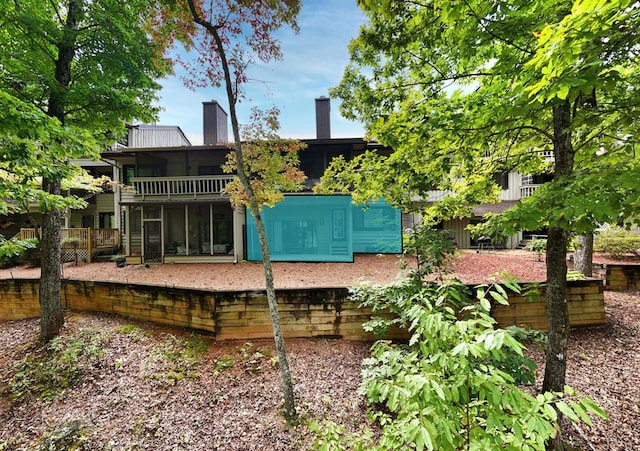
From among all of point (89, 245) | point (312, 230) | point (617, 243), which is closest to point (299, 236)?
point (312, 230)

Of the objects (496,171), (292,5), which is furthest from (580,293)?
(292,5)

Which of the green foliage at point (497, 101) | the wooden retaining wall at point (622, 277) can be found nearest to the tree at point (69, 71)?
the green foliage at point (497, 101)

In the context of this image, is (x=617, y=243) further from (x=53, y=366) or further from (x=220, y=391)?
(x=53, y=366)

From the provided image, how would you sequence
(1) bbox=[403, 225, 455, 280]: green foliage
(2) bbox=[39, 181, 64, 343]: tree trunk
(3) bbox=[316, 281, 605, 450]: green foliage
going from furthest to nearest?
(2) bbox=[39, 181, 64, 343]: tree trunk
(1) bbox=[403, 225, 455, 280]: green foliage
(3) bbox=[316, 281, 605, 450]: green foliage

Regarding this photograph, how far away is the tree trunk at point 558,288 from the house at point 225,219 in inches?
299

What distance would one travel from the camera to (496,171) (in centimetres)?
358

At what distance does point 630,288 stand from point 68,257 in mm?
19215

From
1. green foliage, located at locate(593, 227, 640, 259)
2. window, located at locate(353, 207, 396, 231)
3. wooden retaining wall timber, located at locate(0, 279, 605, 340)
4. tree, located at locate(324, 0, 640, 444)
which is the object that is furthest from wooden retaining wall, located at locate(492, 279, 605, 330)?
window, located at locate(353, 207, 396, 231)

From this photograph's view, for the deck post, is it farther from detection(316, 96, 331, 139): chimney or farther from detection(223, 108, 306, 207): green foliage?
detection(316, 96, 331, 139): chimney

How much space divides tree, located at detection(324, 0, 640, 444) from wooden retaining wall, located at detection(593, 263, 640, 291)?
15.3 ft

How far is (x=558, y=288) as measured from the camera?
2.65 meters

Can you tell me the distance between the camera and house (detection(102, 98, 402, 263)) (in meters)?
11.3

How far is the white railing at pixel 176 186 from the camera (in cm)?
1166

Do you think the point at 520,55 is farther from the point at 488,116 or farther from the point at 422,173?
the point at 422,173
